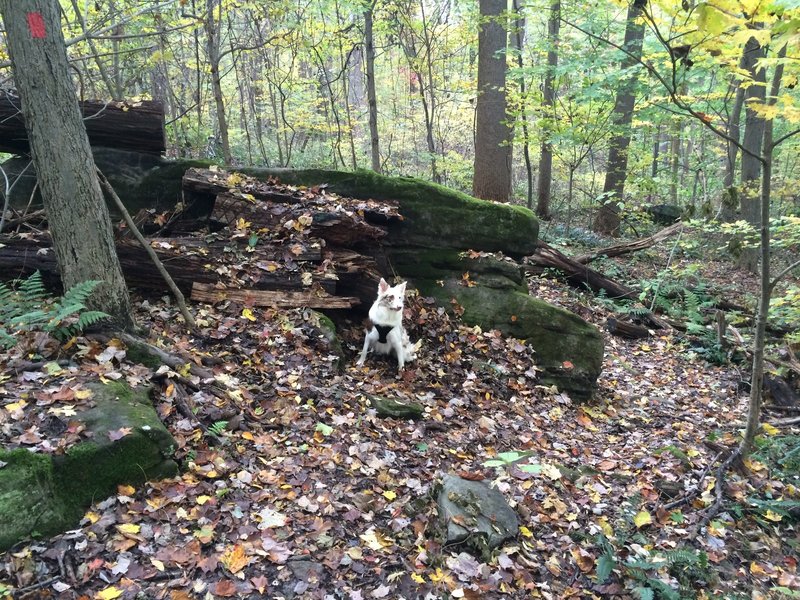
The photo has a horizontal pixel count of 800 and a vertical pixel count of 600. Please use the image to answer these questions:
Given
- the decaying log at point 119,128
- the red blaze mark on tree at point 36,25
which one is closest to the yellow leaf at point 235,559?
the red blaze mark on tree at point 36,25

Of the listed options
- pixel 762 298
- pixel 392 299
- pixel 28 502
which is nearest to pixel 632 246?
pixel 762 298

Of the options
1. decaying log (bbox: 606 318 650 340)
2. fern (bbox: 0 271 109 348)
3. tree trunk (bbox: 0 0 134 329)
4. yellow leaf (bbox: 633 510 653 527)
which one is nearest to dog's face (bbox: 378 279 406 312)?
tree trunk (bbox: 0 0 134 329)

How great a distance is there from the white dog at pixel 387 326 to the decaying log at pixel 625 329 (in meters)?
5.81

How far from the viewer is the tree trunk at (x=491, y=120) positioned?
13.2m

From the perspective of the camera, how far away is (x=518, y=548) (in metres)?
4.22

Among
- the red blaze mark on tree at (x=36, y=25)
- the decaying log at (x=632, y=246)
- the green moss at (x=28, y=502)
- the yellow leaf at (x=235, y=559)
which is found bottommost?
the yellow leaf at (x=235, y=559)

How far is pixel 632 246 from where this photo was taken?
45.2 ft

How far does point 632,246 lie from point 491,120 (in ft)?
17.8

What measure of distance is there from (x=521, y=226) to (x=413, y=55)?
10569mm

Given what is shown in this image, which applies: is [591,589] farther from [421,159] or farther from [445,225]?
[421,159]

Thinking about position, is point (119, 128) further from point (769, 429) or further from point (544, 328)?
point (769, 429)

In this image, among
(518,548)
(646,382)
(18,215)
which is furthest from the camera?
(646,382)

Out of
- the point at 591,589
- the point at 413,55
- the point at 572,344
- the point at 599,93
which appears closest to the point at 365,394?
the point at 591,589

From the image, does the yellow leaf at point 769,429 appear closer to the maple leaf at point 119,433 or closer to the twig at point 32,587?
the maple leaf at point 119,433
